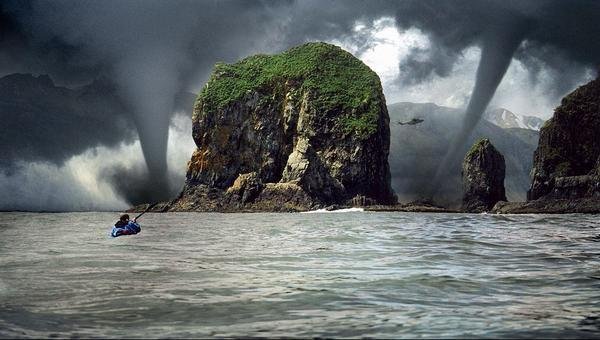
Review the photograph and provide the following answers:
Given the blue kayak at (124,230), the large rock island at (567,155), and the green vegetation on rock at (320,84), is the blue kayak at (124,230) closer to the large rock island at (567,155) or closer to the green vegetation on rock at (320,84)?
the large rock island at (567,155)

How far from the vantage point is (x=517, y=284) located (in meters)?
14.6

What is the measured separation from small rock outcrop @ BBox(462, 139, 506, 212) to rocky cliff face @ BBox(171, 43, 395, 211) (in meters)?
26.3

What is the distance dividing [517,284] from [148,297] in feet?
31.0

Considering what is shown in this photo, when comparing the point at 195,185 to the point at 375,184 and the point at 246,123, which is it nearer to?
the point at 246,123

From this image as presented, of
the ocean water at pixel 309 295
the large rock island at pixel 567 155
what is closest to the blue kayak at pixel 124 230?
the ocean water at pixel 309 295

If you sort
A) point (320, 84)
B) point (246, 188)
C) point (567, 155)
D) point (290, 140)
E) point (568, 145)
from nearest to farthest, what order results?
point (567, 155) → point (568, 145) → point (246, 188) → point (290, 140) → point (320, 84)

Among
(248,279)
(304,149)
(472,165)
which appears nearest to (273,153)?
(304,149)

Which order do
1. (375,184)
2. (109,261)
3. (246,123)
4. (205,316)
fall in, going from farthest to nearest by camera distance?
(246,123) < (375,184) < (109,261) < (205,316)

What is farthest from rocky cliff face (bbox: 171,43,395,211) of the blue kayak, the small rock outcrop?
the blue kayak

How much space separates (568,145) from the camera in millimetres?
148500

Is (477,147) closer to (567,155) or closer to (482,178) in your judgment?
(482,178)

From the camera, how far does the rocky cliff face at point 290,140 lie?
518 feet

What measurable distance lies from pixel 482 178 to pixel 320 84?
59921 millimetres

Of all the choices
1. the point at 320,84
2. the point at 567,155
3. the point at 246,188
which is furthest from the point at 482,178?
the point at 246,188
